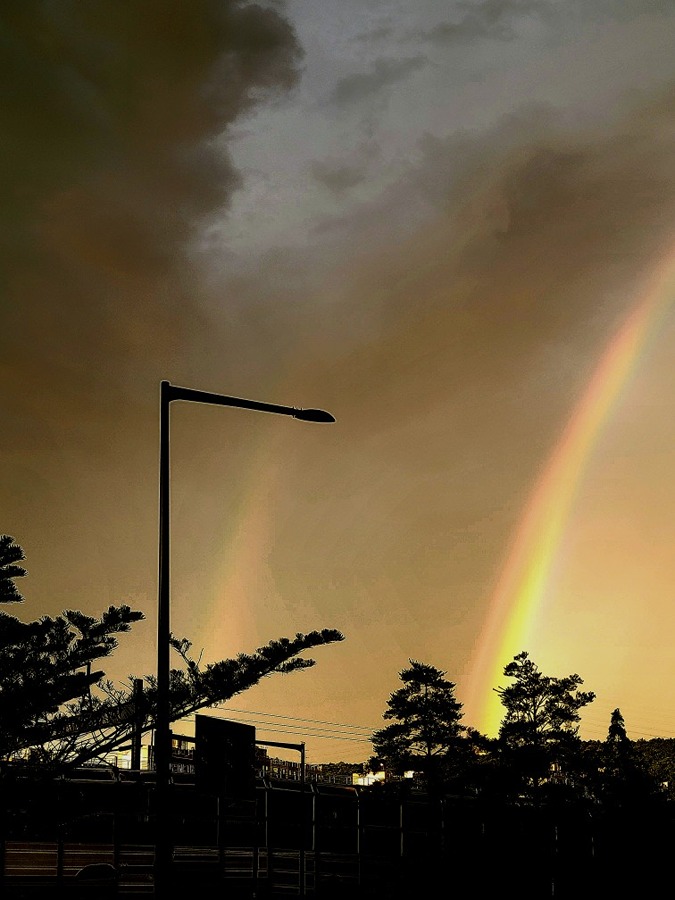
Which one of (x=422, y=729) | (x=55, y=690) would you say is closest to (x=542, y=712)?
(x=422, y=729)

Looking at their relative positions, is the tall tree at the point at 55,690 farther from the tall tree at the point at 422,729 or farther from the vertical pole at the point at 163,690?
the tall tree at the point at 422,729

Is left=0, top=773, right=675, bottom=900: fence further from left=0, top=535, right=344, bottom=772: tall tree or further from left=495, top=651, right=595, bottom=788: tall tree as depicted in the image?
left=495, top=651, right=595, bottom=788: tall tree

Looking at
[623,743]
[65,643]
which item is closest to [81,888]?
[65,643]

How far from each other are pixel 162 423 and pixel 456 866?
1619 centimetres

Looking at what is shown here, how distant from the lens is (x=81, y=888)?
63.5 ft

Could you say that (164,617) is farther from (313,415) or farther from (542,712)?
(542,712)

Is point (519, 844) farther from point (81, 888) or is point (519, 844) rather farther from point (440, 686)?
point (440, 686)

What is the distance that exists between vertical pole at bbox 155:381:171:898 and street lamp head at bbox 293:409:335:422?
1.92 m

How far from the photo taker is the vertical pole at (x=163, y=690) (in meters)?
12.1

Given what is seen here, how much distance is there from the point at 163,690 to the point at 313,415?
441 cm

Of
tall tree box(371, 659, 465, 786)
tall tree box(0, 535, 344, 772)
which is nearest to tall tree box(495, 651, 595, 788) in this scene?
tall tree box(371, 659, 465, 786)

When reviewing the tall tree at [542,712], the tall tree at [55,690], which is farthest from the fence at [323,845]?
the tall tree at [542,712]

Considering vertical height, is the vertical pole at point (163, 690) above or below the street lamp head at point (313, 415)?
below

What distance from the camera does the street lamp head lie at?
49.3ft
